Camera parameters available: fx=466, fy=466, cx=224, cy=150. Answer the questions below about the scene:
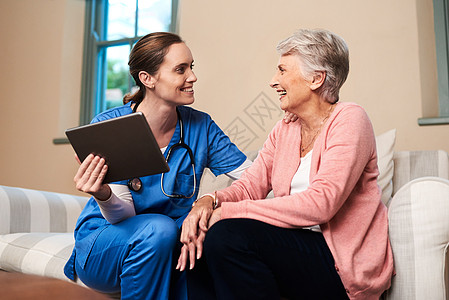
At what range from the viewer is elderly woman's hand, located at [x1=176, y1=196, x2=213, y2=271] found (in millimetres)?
1230

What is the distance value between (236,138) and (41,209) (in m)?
1.09

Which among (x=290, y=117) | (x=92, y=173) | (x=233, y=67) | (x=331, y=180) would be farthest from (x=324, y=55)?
(x=233, y=67)

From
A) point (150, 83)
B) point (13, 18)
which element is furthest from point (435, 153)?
point (13, 18)

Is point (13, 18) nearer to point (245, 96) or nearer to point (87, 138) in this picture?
point (245, 96)

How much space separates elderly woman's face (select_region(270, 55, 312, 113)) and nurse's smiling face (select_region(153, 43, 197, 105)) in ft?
1.03

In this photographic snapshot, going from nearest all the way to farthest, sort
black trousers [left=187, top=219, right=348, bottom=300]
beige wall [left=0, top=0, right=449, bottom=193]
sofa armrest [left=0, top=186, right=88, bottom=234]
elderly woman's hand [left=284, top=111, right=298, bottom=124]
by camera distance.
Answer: black trousers [left=187, top=219, right=348, bottom=300]
elderly woman's hand [left=284, top=111, right=298, bottom=124]
sofa armrest [left=0, top=186, right=88, bottom=234]
beige wall [left=0, top=0, right=449, bottom=193]

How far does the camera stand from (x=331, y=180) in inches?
46.6

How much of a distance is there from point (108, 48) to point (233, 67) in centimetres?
132

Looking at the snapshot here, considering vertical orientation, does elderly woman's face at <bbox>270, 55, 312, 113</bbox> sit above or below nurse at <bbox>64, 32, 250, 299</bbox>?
above

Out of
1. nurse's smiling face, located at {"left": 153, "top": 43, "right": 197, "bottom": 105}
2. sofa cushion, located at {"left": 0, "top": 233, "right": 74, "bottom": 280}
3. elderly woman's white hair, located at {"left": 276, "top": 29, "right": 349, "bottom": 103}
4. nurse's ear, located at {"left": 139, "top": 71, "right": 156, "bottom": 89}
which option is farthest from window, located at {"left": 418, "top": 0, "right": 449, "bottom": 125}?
sofa cushion, located at {"left": 0, "top": 233, "right": 74, "bottom": 280}

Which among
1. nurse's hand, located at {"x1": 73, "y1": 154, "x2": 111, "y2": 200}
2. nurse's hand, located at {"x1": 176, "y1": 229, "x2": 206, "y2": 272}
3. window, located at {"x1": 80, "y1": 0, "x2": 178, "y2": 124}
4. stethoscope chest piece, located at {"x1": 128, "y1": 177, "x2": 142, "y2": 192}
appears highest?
window, located at {"x1": 80, "y1": 0, "x2": 178, "y2": 124}

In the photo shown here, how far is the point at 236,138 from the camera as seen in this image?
2619mm

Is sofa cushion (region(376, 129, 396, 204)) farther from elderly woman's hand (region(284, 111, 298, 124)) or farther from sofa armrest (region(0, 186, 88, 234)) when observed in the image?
sofa armrest (region(0, 186, 88, 234))

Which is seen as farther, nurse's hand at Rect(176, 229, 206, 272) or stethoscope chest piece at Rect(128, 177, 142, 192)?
stethoscope chest piece at Rect(128, 177, 142, 192)
